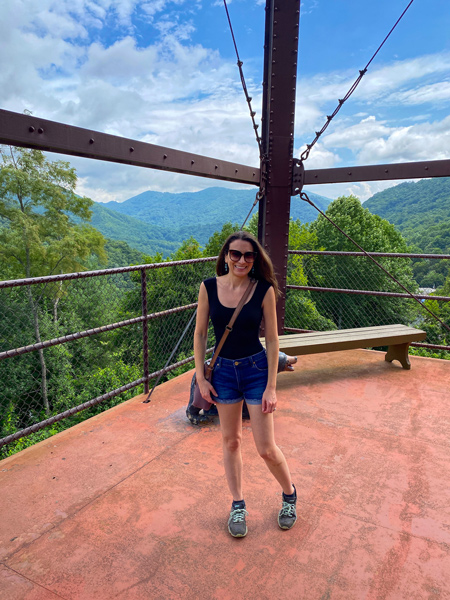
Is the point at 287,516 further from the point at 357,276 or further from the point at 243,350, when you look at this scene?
the point at 357,276

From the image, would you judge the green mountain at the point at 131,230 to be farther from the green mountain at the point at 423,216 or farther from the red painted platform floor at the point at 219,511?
the red painted platform floor at the point at 219,511

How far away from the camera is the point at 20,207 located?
3659cm

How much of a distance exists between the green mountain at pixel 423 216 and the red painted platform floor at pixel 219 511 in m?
44.0

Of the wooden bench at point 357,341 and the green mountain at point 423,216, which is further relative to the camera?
the green mountain at point 423,216

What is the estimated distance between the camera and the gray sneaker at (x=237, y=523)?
2.09 meters

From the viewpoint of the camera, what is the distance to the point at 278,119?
152 inches

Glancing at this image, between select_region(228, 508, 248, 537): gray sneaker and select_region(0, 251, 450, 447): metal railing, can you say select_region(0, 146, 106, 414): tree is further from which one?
select_region(228, 508, 248, 537): gray sneaker

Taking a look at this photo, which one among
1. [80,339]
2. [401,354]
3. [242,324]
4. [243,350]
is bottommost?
[80,339]

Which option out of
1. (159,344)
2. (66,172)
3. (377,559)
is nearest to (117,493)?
(377,559)

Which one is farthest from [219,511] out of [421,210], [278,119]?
[421,210]

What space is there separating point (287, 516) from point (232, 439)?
50cm

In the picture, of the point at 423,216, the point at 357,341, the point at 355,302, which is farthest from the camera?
the point at 423,216

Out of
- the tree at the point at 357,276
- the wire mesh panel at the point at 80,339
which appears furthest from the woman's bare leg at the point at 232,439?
the tree at the point at 357,276

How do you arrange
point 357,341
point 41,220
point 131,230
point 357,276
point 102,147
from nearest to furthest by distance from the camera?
point 102,147, point 357,341, point 357,276, point 41,220, point 131,230
